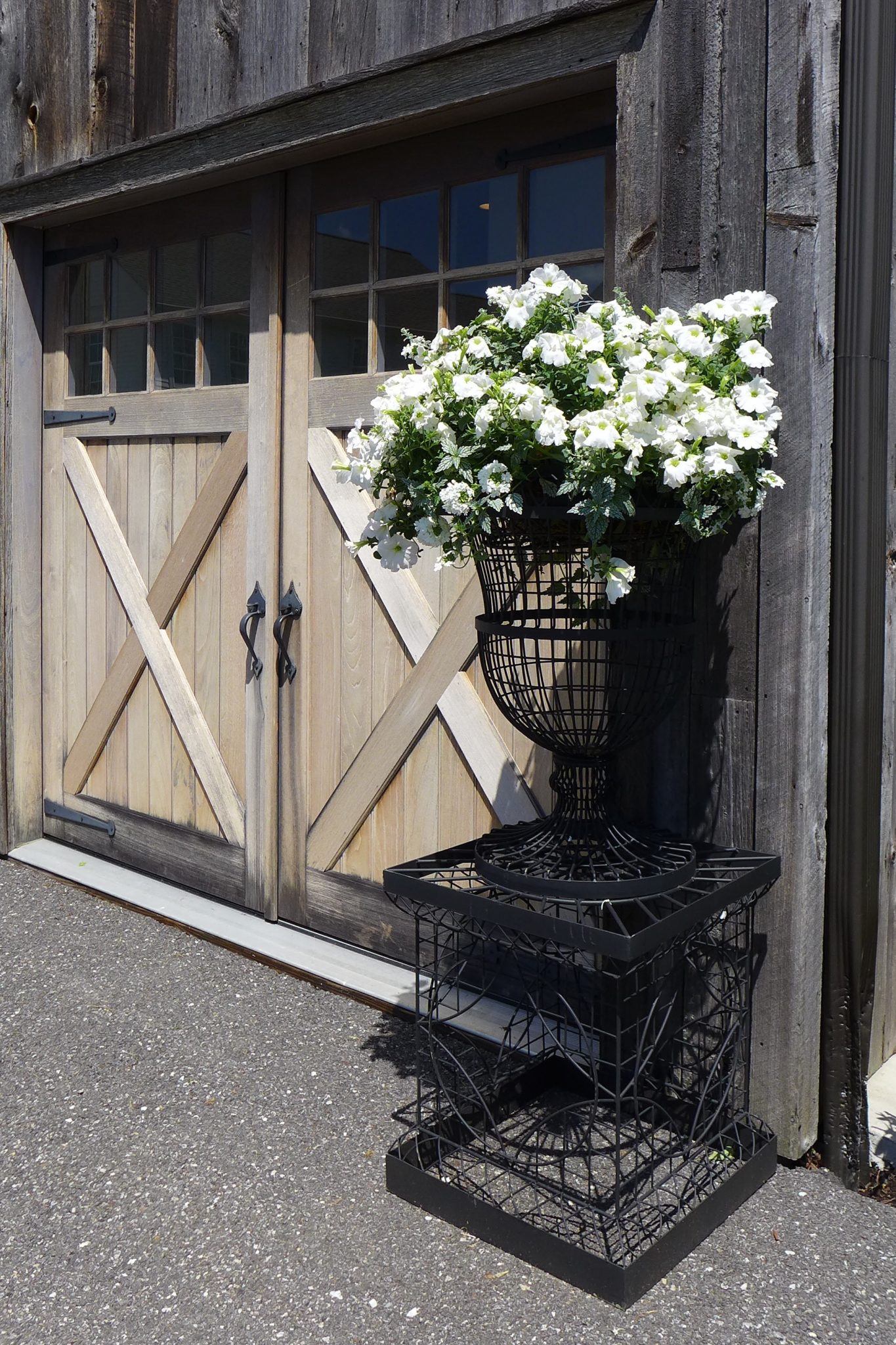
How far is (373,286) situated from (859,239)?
1.42 metres

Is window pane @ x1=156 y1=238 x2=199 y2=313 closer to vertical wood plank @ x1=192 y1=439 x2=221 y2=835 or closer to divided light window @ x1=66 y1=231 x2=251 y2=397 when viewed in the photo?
divided light window @ x1=66 y1=231 x2=251 y2=397

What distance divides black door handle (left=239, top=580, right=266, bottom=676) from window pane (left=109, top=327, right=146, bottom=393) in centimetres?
93

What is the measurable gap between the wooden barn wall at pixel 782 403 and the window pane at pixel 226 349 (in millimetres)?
1546

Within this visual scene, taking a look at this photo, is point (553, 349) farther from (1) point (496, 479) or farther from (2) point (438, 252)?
(2) point (438, 252)

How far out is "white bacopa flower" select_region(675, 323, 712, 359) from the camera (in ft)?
7.04

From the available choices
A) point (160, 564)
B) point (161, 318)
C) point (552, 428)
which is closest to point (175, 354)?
point (161, 318)

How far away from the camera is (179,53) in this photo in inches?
→ 145

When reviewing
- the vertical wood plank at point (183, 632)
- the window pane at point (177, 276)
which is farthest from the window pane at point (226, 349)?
the vertical wood plank at point (183, 632)

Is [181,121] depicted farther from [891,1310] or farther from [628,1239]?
[891,1310]

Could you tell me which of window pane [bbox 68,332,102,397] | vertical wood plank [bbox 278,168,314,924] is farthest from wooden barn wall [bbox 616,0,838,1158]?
window pane [bbox 68,332,102,397]

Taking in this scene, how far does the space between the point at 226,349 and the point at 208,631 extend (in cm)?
89

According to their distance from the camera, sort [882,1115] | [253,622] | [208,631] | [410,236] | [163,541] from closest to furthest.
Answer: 1. [882,1115]
2. [410,236]
3. [253,622]
4. [208,631]
5. [163,541]

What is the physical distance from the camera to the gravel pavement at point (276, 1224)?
6.77ft

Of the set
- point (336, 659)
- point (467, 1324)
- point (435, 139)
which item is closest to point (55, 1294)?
point (467, 1324)
